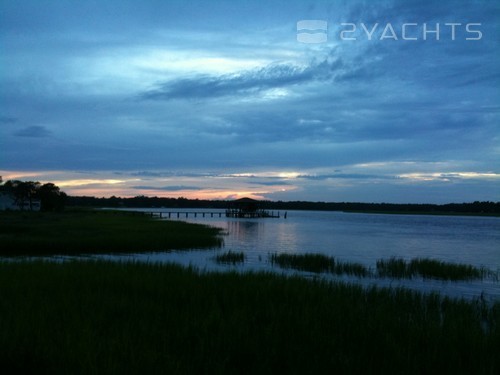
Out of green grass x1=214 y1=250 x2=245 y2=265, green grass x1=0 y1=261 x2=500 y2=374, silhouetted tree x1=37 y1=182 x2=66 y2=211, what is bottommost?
green grass x1=214 y1=250 x2=245 y2=265

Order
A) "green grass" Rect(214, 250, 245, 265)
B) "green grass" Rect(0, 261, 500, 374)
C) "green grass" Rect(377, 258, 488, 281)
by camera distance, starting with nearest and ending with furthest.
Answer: "green grass" Rect(0, 261, 500, 374) → "green grass" Rect(377, 258, 488, 281) → "green grass" Rect(214, 250, 245, 265)

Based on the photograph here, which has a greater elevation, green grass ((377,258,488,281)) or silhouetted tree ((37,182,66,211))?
silhouetted tree ((37,182,66,211))

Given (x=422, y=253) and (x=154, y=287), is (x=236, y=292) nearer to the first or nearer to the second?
(x=154, y=287)

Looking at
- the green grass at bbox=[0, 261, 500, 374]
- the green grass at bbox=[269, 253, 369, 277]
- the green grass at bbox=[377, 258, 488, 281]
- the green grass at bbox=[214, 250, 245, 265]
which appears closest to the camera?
the green grass at bbox=[0, 261, 500, 374]

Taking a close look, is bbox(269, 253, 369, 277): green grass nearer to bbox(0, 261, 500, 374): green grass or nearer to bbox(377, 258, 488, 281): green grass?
bbox(377, 258, 488, 281): green grass

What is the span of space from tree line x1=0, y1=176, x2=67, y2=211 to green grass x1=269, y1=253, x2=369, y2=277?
87.8 m

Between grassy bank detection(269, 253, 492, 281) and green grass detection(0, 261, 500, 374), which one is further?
grassy bank detection(269, 253, 492, 281)

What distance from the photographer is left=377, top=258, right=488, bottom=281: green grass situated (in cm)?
2486

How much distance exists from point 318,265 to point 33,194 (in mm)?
97817

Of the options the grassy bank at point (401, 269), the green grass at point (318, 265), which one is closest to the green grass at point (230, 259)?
the green grass at point (318, 265)

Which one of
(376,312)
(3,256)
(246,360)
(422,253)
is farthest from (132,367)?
(422,253)

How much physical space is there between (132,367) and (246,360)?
2.23 m

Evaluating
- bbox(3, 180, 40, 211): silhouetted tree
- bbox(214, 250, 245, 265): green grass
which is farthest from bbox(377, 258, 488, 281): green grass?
bbox(3, 180, 40, 211): silhouetted tree

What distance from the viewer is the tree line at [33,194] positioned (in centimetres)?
10238
